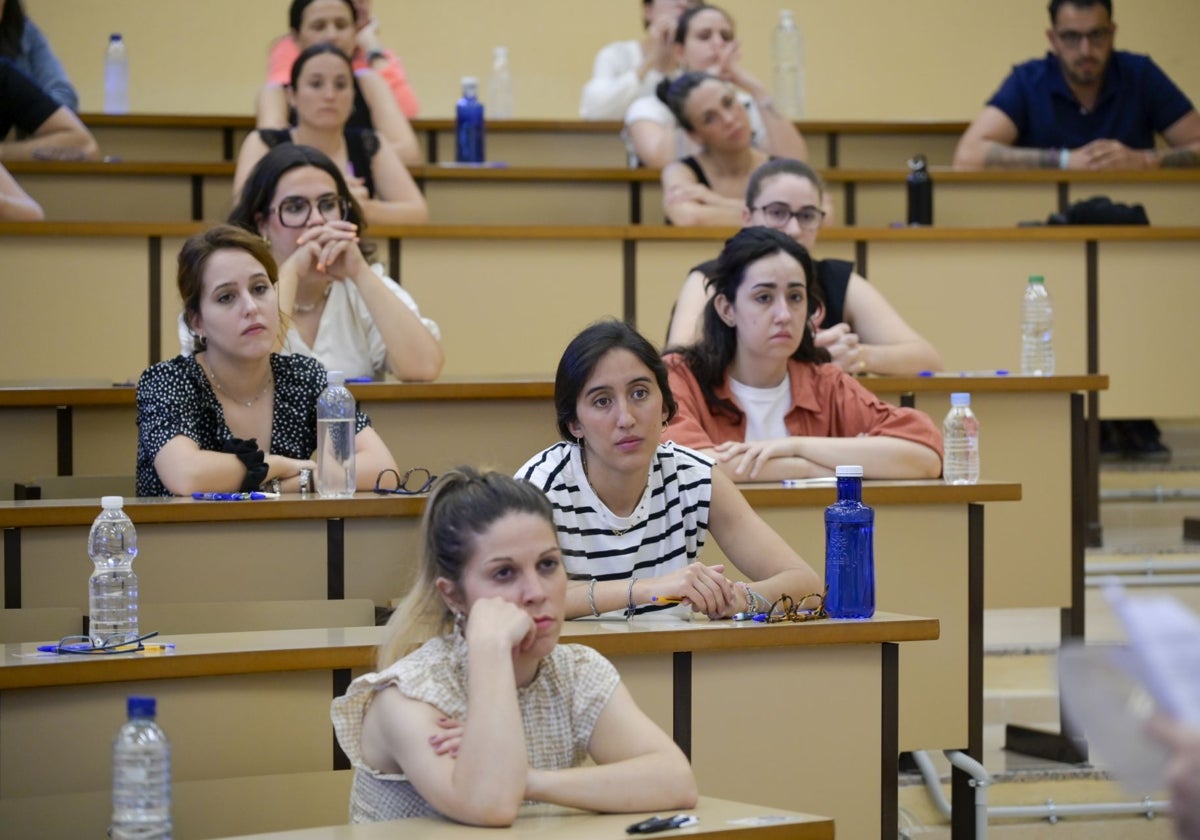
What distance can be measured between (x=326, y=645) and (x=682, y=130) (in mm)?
Answer: 3497

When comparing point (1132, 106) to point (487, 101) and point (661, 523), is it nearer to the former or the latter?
point (487, 101)

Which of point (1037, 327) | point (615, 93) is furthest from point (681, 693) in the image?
point (615, 93)

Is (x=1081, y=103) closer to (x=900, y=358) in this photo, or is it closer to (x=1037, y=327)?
(x=1037, y=327)

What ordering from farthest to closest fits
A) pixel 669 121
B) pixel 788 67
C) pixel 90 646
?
pixel 788 67 → pixel 669 121 → pixel 90 646

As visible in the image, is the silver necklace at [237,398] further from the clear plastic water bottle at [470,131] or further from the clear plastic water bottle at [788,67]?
the clear plastic water bottle at [788,67]


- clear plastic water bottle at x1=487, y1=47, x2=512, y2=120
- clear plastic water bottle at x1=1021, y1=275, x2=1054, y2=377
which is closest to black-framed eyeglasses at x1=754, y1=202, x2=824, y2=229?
clear plastic water bottle at x1=1021, y1=275, x2=1054, y2=377

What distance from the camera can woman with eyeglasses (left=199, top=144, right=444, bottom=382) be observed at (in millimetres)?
3611

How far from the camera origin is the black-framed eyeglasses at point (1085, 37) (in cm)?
573

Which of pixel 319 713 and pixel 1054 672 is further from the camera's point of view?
pixel 1054 672

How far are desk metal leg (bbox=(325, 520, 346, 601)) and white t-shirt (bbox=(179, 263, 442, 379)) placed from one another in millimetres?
1053

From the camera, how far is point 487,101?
24.0ft

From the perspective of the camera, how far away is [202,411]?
305cm

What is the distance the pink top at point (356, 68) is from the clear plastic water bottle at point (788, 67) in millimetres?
1589

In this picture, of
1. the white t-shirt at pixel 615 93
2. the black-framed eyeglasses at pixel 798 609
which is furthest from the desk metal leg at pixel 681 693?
the white t-shirt at pixel 615 93
